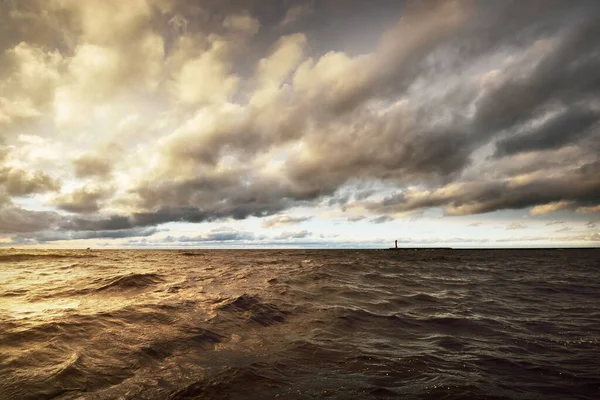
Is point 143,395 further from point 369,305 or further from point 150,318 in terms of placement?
point 369,305

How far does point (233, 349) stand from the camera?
249 inches

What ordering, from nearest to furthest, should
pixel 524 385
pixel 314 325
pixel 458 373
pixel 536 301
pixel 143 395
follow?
pixel 143 395, pixel 524 385, pixel 458 373, pixel 314 325, pixel 536 301

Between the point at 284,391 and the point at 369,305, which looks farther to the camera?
the point at 369,305

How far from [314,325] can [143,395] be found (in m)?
4.92

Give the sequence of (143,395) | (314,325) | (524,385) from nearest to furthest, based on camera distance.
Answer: (143,395)
(524,385)
(314,325)

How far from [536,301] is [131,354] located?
50.3 feet

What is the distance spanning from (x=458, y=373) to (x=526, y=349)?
272 centimetres

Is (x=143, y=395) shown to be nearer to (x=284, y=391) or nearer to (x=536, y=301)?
(x=284, y=391)

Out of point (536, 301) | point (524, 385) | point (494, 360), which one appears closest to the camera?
point (524, 385)

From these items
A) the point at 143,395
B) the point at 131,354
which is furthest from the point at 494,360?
the point at 131,354

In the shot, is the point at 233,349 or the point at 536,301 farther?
the point at 536,301

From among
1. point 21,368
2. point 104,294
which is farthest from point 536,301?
point 104,294

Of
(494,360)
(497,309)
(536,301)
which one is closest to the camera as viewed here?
(494,360)

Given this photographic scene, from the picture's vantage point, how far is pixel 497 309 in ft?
34.4
